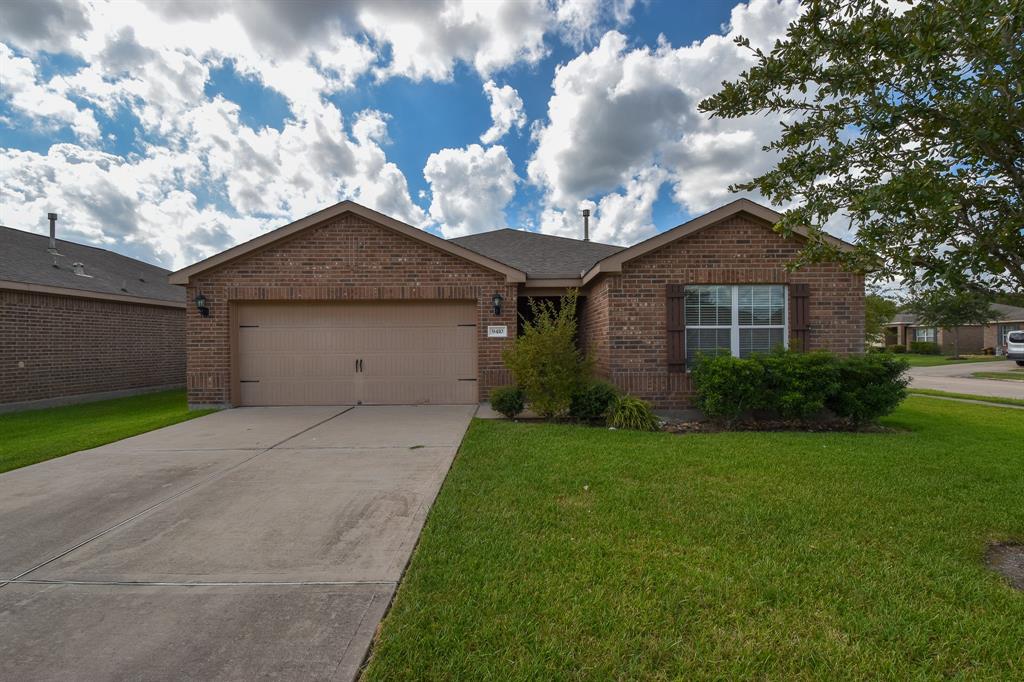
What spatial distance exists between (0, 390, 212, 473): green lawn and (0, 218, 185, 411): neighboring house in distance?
66 centimetres

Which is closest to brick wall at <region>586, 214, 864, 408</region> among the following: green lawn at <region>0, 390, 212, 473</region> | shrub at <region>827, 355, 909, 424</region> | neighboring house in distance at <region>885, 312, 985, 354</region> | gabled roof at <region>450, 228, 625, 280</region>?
shrub at <region>827, 355, 909, 424</region>

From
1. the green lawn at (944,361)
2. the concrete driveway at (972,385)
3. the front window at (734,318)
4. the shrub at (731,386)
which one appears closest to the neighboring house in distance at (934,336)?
the green lawn at (944,361)

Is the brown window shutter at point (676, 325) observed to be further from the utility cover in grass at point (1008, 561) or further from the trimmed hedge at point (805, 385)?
the utility cover in grass at point (1008, 561)

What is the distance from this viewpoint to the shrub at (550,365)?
280 inches

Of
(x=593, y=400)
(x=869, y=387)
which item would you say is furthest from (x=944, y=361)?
(x=593, y=400)

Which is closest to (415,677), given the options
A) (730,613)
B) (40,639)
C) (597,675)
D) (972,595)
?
(597,675)

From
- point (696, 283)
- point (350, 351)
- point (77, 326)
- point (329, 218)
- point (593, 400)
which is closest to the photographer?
point (593, 400)

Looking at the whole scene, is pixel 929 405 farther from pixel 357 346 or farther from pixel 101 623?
pixel 101 623

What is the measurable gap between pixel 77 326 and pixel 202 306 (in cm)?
474

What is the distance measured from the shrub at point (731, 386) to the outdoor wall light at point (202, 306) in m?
9.46

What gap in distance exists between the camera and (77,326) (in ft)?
35.5

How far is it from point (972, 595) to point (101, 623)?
15.5 feet

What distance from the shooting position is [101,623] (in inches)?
92.2

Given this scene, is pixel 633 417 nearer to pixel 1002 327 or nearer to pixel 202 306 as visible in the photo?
pixel 202 306
